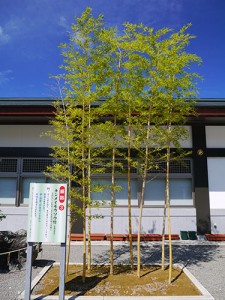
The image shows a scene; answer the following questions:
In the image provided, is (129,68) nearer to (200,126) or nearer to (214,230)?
(200,126)

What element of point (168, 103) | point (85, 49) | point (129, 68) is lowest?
point (168, 103)

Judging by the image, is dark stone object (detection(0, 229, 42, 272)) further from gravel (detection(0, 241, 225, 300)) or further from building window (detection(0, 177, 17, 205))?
building window (detection(0, 177, 17, 205))

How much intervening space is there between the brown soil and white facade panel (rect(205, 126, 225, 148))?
5.88 meters

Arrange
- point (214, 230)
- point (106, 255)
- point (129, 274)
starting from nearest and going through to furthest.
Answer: point (129, 274) < point (106, 255) < point (214, 230)

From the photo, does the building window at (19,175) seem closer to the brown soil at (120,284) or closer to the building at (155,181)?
the building at (155,181)

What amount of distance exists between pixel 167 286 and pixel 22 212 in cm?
694

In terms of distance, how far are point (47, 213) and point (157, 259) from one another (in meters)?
4.42

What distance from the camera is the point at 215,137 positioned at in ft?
38.3


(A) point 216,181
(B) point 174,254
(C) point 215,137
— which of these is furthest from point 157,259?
(C) point 215,137

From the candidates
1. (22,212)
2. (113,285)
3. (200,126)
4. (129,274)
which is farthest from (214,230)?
(22,212)

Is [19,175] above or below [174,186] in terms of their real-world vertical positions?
above

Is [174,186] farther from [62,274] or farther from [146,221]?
[62,274]

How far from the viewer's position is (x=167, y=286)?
6098 millimetres

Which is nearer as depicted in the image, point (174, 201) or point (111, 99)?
point (111, 99)
